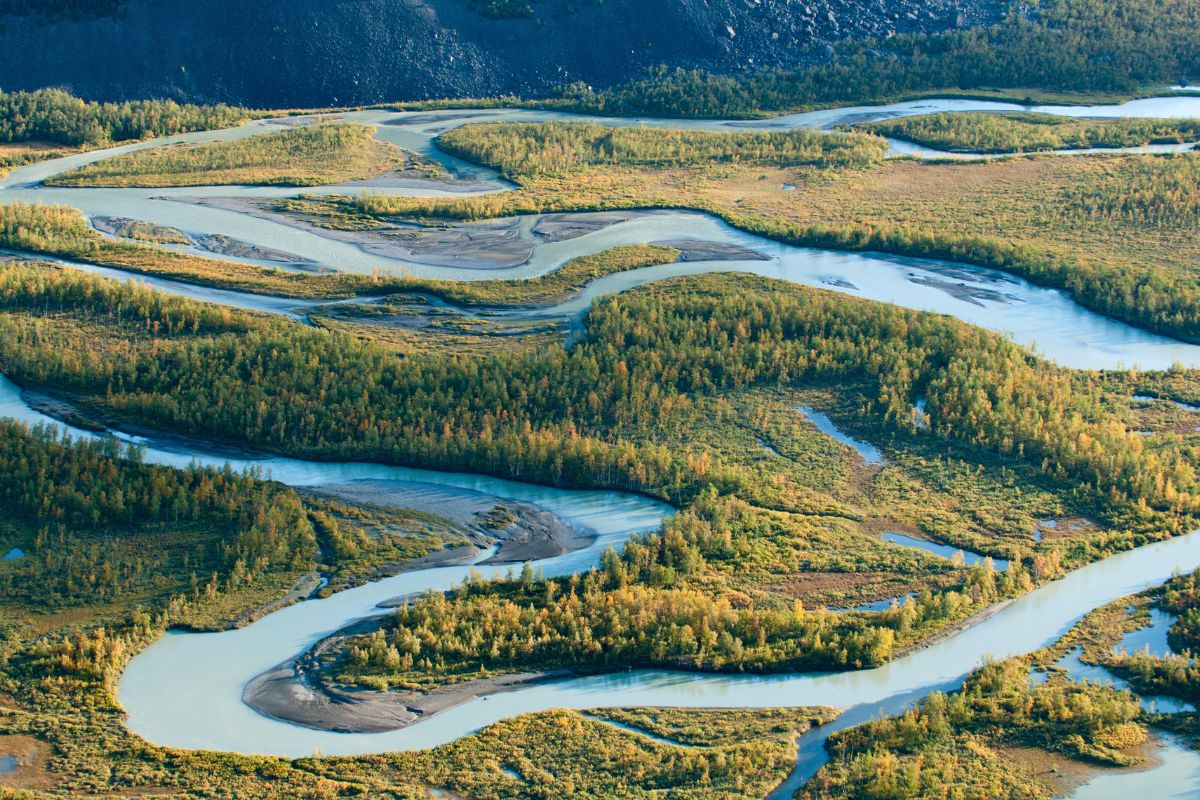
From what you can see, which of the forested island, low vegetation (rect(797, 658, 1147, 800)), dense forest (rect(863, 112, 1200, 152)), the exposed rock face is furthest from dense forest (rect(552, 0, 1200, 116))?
low vegetation (rect(797, 658, 1147, 800))

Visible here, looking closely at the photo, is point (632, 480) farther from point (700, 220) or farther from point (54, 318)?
point (700, 220)

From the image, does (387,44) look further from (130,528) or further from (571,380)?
(130,528)

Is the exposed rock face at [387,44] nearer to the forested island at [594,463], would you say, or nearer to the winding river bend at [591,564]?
the forested island at [594,463]

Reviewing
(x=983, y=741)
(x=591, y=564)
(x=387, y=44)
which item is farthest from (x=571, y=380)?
(x=387, y=44)

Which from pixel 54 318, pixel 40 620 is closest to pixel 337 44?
pixel 54 318

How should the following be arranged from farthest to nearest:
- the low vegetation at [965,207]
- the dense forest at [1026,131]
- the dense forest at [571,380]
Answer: the dense forest at [1026,131], the low vegetation at [965,207], the dense forest at [571,380]

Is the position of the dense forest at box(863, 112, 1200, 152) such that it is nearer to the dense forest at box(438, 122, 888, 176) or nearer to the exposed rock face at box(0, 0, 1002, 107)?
the dense forest at box(438, 122, 888, 176)

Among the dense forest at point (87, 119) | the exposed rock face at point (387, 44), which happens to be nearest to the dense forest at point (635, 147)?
the exposed rock face at point (387, 44)
